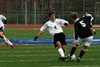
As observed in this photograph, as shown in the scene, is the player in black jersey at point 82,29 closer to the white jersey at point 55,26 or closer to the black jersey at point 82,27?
the black jersey at point 82,27

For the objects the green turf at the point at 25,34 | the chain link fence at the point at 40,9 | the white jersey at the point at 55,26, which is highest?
the white jersey at the point at 55,26

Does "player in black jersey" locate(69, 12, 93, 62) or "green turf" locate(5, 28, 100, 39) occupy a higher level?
"player in black jersey" locate(69, 12, 93, 62)

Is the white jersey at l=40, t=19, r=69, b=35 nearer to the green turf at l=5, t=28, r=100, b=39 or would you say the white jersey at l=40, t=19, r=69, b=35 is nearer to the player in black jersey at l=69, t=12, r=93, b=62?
the player in black jersey at l=69, t=12, r=93, b=62

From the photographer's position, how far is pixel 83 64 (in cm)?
1177

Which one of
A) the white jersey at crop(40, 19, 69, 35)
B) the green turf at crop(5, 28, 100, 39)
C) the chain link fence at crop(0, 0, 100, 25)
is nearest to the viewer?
the white jersey at crop(40, 19, 69, 35)

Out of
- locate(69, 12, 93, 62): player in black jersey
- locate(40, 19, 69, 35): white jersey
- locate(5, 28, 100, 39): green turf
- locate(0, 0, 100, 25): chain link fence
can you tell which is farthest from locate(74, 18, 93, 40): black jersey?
locate(0, 0, 100, 25): chain link fence

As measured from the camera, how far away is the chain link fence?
52.3 m

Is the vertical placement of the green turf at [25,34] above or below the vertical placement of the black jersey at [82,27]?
below

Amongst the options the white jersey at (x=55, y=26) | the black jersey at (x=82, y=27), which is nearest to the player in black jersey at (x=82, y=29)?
the black jersey at (x=82, y=27)

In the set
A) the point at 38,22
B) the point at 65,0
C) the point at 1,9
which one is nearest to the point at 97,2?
the point at 65,0

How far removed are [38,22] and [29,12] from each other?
8.18 feet

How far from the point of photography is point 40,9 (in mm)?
54688

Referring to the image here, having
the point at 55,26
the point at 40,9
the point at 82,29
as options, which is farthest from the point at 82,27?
the point at 40,9

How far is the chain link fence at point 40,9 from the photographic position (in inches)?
2061
